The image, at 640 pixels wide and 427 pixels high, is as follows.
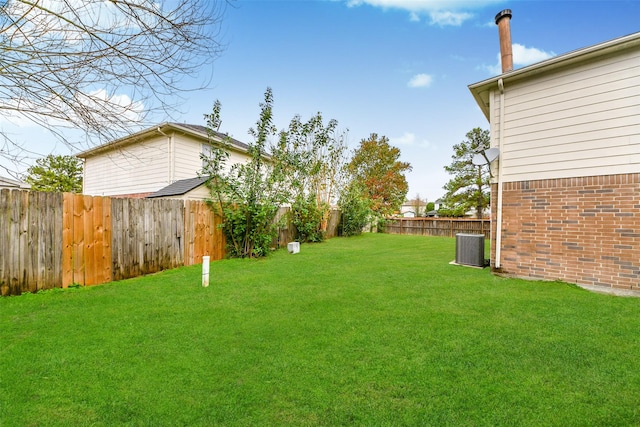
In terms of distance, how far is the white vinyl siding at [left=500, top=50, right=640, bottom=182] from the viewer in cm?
480

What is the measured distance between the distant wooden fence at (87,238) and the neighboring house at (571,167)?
760 cm

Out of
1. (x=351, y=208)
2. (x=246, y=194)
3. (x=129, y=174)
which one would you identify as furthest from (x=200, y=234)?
(x=351, y=208)

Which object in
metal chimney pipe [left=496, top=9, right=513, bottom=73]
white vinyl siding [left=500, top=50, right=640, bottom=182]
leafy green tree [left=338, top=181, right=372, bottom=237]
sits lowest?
leafy green tree [left=338, top=181, right=372, bottom=237]

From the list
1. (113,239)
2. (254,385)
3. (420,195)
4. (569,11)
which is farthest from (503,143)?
(420,195)

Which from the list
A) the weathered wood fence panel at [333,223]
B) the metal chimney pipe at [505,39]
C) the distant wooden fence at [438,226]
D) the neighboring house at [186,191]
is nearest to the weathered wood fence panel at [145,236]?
the neighboring house at [186,191]

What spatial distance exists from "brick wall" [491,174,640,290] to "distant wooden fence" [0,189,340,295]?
25.2 ft

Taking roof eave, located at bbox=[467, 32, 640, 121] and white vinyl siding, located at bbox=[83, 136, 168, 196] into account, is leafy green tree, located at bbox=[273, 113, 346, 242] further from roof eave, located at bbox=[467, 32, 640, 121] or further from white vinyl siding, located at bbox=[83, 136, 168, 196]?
roof eave, located at bbox=[467, 32, 640, 121]

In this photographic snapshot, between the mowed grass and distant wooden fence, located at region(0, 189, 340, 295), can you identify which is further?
distant wooden fence, located at region(0, 189, 340, 295)

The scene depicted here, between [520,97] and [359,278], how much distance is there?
509cm

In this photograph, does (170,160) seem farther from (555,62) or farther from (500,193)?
(555,62)

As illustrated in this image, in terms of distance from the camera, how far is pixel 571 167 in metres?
5.33

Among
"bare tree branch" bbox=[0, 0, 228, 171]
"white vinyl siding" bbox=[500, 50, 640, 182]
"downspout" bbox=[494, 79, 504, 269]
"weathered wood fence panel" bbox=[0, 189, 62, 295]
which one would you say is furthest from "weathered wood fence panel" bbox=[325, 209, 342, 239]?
"bare tree branch" bbox=[0, 0, 228, 171]

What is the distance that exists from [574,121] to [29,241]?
9.84m

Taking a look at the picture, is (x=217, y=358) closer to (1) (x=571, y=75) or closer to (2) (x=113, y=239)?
(2) (x=113, y=239)
